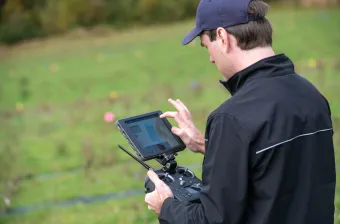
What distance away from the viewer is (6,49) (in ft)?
27.1

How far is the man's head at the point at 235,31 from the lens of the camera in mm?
1802

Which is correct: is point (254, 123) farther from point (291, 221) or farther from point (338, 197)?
point (338, 197)

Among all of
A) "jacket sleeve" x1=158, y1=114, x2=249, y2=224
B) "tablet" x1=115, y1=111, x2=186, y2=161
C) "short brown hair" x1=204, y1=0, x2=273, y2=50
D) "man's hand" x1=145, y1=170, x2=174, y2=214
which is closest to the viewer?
"jacket sleeve" x1=158, y1=114, x2=249, y2=224

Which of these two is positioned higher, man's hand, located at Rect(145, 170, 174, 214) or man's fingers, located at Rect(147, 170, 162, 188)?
man's fingers, located at Rect(147, 170, 162, 188)

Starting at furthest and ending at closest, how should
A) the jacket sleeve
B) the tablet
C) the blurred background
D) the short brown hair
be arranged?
1. the blurred background
2. the tablet
3. the short brown hair
4. the jacket sleeve

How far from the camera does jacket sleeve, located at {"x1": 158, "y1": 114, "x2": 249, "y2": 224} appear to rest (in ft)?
5.57

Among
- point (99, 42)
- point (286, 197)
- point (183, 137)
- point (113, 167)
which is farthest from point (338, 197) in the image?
point (99, 42)

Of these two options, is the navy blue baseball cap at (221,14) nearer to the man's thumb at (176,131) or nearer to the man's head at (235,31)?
the man's head at (235,31)

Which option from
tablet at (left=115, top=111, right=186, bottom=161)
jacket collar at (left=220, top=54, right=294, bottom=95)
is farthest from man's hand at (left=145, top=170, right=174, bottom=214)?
jacket collar at (left=220, top=54, right=294, bottom=95)

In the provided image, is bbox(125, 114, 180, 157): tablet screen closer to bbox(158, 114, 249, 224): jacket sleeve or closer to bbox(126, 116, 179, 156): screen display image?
bbox(126, 116, 179, 156): screen display image

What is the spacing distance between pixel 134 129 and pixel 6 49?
21.4ft

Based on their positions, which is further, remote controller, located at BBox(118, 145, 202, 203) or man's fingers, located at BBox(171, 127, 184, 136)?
man's fingers, located at BBox(171, 127, 184, 136)

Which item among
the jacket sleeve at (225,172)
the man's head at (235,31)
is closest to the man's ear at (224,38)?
the man's head at (235,31)

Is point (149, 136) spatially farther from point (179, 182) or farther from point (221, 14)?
point (221, 14)
